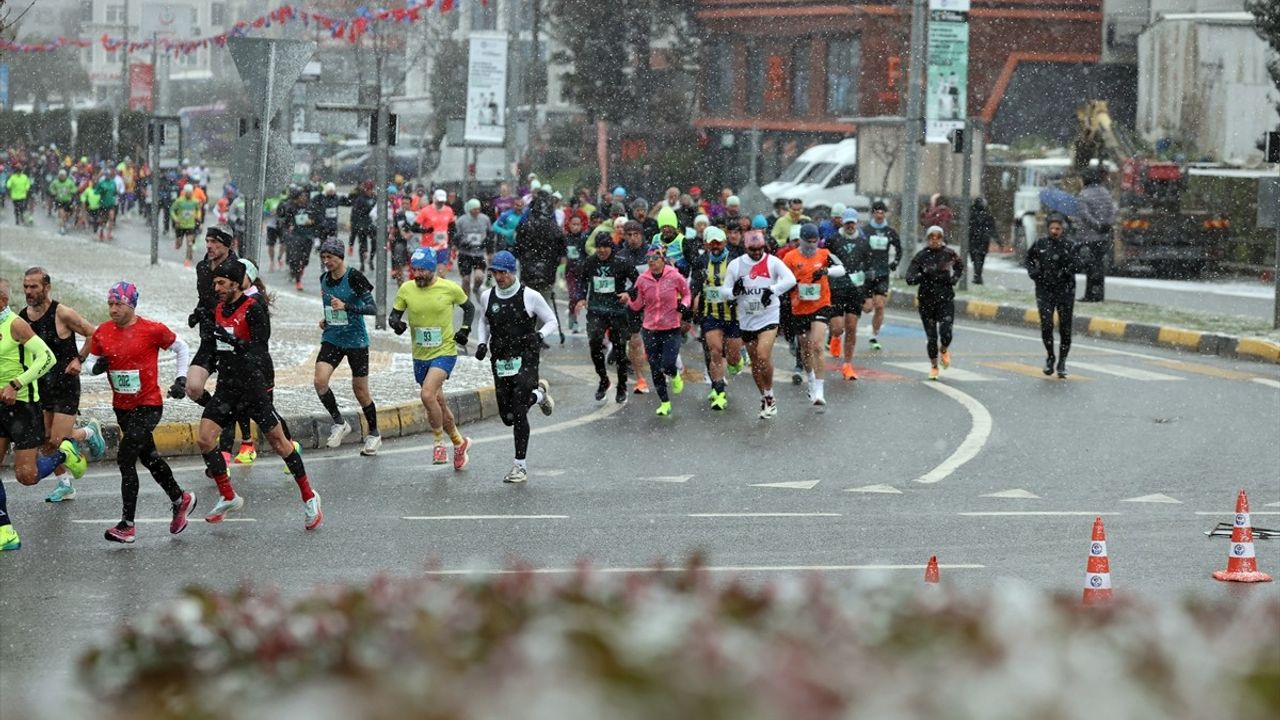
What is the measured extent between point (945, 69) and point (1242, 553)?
74.4 feet

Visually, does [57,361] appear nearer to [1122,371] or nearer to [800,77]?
[1122,371]

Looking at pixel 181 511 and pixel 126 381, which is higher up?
pixel 126 381

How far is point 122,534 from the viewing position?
36.9 ft

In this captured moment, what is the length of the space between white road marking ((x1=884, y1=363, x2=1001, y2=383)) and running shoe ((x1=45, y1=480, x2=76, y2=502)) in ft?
33.0

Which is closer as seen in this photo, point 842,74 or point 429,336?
point 429,336

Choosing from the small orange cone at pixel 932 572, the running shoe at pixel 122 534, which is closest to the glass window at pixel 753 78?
the running shoe at pixel 122 534

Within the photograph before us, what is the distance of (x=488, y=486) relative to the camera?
13672 mm

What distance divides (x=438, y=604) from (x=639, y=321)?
1527cm

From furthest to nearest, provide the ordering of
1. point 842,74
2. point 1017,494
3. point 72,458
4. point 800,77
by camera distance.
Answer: point 800,77, point 842,74, point 1017,494, point 72,458

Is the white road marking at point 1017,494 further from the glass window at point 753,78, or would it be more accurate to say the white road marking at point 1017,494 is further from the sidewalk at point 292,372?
the glass window at point 753,78

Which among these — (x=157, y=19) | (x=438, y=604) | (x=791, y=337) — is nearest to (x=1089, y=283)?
(x=791, y=337)

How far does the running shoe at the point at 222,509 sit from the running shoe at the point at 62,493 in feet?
3.78

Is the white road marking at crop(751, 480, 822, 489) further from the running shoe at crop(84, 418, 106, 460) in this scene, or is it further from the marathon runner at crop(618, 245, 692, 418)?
the marathon runner at crop(618, 245, 692, 418)

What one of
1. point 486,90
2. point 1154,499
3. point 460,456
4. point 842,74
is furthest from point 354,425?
point 842,74
